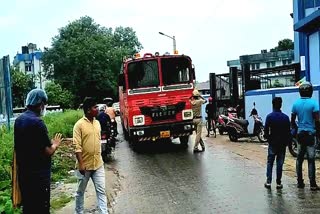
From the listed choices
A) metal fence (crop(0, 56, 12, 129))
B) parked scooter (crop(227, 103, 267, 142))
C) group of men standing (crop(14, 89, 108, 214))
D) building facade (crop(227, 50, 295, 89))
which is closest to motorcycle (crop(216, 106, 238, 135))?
parked scooter (crop(227, 103, 267, 142))

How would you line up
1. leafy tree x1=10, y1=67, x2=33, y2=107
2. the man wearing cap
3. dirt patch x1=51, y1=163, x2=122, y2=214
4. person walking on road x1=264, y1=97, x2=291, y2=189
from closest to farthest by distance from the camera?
the man wearing cap < dirt patch x1=51, y1=163, x2=122, y2=214 < person walking on road x1=264, y1=97, x2=291, y2=189 < leafy tree x1=10, y1=67, x2=33, y2=107

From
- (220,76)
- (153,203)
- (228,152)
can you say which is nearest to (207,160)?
(228,152)

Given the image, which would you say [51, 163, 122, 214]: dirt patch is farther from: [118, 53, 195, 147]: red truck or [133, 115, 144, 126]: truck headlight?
[118, 53, 195, 147]: red truck

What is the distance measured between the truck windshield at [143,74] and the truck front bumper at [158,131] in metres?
1.41

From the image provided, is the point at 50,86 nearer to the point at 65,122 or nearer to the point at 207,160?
the point at 65,122

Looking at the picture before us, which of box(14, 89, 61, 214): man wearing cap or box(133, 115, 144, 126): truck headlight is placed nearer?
box(14, 89, 61, 214): man wearing cap

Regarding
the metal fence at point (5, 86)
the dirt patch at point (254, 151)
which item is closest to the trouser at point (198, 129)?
the dirt patch at point (254, 151)

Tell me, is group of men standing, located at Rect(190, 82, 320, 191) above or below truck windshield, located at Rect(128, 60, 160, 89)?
below

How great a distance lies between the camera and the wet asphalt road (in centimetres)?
805

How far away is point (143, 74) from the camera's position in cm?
1688

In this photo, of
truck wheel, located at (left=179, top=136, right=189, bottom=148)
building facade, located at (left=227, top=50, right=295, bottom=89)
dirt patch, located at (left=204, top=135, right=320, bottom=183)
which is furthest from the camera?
building facade, located at (left=227, top=50, right=295, bottom=89)

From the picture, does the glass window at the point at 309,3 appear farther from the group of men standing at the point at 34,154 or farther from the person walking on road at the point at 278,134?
the group of men standing at the point at 34,154

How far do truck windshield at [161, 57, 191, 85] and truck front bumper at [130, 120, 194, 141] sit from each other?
4.60 ft

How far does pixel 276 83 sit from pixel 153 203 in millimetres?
22990
